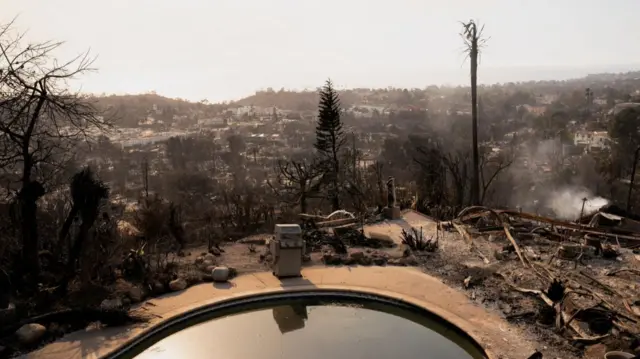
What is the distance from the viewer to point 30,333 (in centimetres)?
602

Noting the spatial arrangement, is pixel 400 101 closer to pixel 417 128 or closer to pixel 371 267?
pixel 417 128

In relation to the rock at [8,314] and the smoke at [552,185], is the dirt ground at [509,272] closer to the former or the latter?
the rock at [8,314]

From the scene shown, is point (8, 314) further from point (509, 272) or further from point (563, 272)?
point (563, 272)

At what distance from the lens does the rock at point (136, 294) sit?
7301mm

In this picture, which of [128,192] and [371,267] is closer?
[371,267]

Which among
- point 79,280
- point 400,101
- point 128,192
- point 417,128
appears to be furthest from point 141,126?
point 79,280

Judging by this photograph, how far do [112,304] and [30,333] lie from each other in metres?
1.05

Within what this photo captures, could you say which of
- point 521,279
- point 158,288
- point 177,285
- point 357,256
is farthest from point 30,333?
point 521,279

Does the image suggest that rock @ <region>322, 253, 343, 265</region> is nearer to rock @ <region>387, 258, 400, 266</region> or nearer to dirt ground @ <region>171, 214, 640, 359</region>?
dirt ground @ <region>171, 214, 640, 359</region>

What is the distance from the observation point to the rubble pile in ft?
20.1

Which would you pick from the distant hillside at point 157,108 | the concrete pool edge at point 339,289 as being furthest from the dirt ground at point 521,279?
the distant hillside at point 157,108

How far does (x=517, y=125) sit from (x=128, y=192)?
183ft

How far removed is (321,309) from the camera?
24.8 ft

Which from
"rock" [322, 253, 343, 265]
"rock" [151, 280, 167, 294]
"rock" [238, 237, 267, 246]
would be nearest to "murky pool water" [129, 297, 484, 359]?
"rock" [151, 280, 167, 294]
